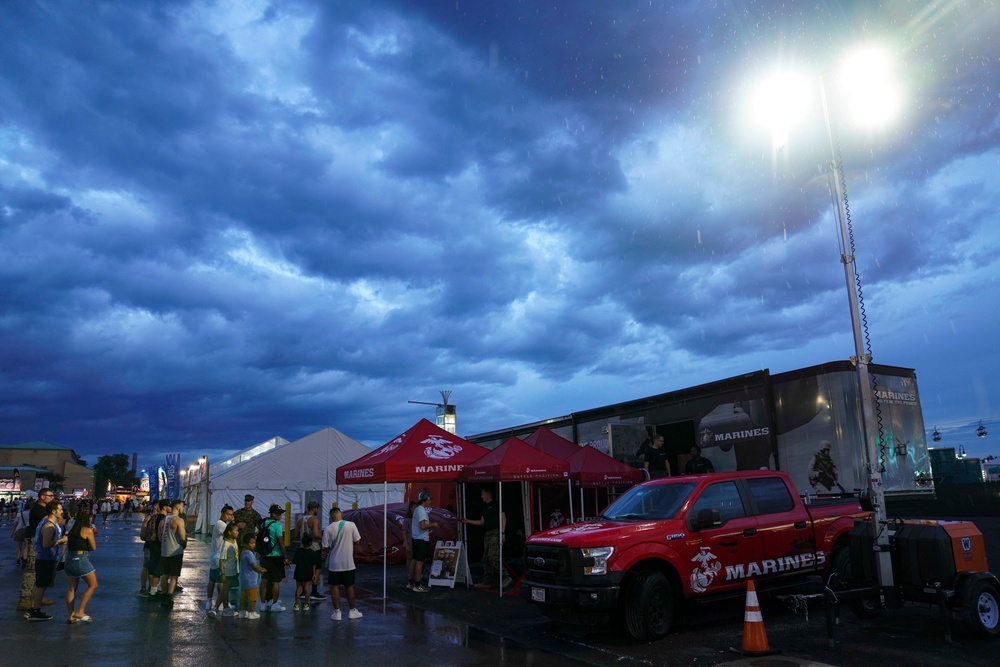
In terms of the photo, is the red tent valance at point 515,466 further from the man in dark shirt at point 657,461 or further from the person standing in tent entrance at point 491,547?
the man in dark shirt at point 657,461

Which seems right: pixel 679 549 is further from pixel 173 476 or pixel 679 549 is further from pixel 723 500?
pixel 173 476

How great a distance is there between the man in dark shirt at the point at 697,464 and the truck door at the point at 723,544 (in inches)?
→ 122

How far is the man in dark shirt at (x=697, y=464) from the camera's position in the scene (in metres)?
12.5

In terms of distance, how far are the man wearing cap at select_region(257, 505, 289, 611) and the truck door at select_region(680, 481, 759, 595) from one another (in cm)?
659

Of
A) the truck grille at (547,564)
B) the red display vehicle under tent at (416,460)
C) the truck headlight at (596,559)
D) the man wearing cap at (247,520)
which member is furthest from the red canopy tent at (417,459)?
the truck headlight at (596,559)

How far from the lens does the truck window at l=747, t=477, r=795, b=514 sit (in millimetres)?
9469

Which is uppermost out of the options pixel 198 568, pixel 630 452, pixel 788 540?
pixel 630 452

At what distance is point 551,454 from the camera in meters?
14.4

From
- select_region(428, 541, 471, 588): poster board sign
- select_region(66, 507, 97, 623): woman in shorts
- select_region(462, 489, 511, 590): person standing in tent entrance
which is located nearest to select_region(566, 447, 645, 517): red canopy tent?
select_region(462, 489, 511, 590): person standing in tent entrance

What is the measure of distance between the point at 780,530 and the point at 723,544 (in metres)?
1.09

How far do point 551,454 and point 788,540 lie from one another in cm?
574

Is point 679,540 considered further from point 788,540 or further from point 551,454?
point 551,454

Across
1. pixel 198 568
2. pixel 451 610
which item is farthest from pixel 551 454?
pixel 198 568

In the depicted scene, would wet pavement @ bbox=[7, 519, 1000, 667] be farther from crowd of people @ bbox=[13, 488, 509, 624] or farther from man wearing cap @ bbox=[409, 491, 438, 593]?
man wearing cap @ bbox=[409, 491, 438, 593]
